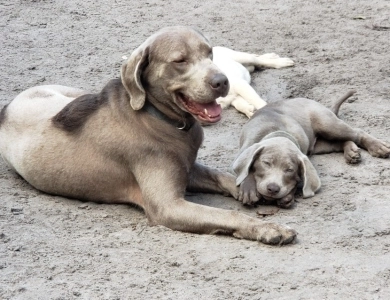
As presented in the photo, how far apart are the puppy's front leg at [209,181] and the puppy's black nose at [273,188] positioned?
357mm

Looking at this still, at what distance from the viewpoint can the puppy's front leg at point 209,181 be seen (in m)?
6.04

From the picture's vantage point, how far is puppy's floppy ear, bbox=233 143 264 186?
5.90 metres

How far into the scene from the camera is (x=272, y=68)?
848cm

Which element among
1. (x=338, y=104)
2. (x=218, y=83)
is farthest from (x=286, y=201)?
(x=338, y=104)

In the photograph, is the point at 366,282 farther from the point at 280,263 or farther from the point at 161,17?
the point at 161,17

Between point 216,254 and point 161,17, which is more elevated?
point 216,254

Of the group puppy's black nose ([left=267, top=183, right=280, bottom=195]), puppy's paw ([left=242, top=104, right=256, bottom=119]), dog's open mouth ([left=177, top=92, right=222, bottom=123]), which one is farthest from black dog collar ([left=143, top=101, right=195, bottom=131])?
puppy's paw ([left=242, top=104, right=256, bottom=119])

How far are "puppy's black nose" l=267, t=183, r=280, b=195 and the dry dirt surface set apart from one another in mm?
135

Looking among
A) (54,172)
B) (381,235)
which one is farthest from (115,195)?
(381,235)

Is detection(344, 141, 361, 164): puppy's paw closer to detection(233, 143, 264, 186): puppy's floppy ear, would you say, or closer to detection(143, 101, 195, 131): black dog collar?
detection(233, 143, 264, 186): puppy's floppy ear

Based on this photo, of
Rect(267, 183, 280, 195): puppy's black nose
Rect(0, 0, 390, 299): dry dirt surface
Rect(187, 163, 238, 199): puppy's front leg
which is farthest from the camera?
Rect(187, 163, 238, 199): puppy's front leg

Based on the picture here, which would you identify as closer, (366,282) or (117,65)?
(366,282)

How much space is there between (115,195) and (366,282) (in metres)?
1.89

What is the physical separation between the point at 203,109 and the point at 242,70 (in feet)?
8.43
